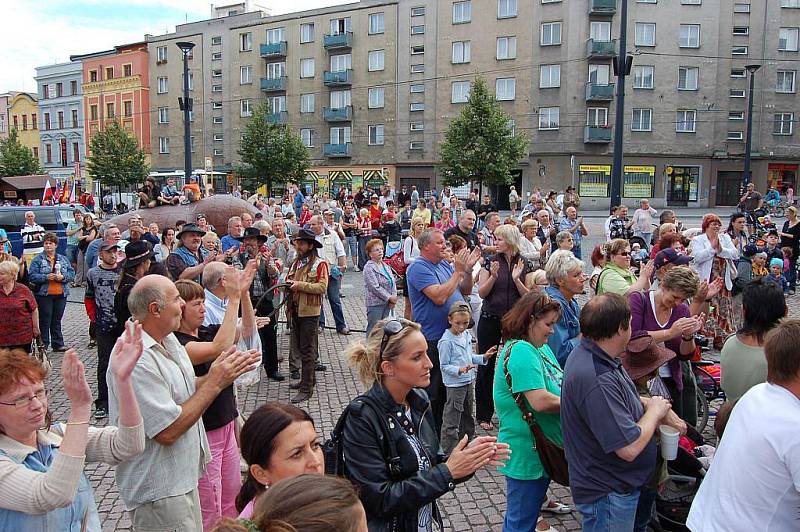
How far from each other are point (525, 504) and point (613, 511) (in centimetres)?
80

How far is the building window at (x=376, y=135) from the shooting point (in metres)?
49.2

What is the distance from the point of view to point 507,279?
672 centimetres

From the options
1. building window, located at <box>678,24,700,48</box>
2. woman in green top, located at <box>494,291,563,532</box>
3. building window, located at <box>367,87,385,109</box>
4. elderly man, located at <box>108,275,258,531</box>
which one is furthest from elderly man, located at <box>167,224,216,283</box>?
building window, located at <box>678,24,700,48</box>

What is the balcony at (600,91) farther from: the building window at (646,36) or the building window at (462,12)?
the building window at (462,12)

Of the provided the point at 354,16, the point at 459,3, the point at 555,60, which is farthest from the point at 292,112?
the point at 555,60

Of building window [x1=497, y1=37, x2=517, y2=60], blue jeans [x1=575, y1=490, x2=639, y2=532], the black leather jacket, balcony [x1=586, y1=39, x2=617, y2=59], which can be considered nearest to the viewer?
the black leather jacket

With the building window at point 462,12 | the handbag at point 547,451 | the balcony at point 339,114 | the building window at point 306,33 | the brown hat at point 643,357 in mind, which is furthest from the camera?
the building window at point 306,33

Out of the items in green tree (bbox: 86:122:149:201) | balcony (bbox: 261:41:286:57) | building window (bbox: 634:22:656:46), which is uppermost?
balcony (bbox: 261:41:286:57)

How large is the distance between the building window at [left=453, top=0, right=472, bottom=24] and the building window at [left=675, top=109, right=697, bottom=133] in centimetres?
1577

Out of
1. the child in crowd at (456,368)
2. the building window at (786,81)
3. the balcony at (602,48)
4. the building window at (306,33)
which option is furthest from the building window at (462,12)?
the child in crowd at (456,368)

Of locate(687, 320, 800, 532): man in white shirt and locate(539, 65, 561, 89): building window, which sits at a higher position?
locate(539, 65, 561, 89): building window

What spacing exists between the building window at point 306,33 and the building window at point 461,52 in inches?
486

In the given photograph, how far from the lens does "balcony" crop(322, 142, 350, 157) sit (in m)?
50.0

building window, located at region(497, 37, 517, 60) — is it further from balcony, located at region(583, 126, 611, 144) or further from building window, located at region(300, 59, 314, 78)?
building window, located at region(300, 59, 314, 78)
